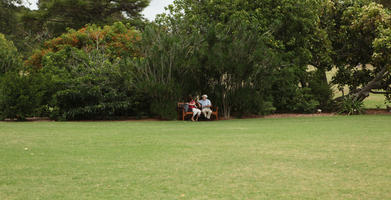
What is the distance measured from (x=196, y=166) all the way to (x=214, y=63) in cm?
1151

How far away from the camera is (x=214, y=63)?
18.8 m

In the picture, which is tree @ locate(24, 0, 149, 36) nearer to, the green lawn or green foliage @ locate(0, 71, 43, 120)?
green foliage @ locate(0, 71, 43, 120)

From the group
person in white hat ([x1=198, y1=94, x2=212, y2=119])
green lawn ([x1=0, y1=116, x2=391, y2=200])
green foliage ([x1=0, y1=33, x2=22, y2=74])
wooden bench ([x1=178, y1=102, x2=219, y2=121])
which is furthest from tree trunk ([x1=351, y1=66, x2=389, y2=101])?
green foliage ([x1=0, y1=33, x2=22, y2=74])

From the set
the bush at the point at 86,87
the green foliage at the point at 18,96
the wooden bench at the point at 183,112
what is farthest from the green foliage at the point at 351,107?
the green foliage at the point at 18,96

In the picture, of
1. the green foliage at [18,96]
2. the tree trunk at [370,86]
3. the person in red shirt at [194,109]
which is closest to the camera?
the green foliage at [18,96]

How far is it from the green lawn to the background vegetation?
271 inches

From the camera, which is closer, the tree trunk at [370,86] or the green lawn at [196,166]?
the green lawn at [196,166]

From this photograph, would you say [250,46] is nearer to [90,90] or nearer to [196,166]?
[90,90]

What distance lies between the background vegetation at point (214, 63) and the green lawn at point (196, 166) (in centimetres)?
689

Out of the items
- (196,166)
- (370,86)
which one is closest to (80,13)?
(370,86)

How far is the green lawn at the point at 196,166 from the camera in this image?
19.1 feet

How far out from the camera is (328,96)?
24078 millimetres

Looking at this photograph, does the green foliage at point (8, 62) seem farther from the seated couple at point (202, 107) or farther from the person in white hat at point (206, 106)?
the person in white hat at point (206, 106)

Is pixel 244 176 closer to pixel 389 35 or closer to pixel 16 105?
pixel 16 105
